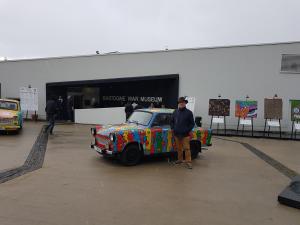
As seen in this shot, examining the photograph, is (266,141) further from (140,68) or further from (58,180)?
(58,180)

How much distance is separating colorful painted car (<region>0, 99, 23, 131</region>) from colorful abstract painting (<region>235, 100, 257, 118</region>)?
10350mm

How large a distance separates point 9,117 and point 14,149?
4.02 metres

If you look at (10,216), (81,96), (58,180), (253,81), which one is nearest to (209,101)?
(253,81)

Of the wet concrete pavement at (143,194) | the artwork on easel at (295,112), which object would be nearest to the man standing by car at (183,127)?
the wet concrete pavement at (143,194)

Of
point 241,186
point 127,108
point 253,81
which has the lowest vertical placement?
point 241,186

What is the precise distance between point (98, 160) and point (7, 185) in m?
3.01

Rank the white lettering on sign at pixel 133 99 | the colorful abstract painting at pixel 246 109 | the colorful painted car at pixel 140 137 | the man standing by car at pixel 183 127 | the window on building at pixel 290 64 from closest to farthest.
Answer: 1. the colorful painted car at pixel 140 137
2. the man standing by car at pixel 183 127
3. the colorful abstract painting at pixel 246 109
4. the window on building at pixel 290 64
5. the white lettering on sign at pixel 133 99

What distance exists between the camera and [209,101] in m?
17.2

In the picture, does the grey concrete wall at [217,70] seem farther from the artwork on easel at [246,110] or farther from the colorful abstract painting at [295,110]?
the artwork on easel at [246,110]

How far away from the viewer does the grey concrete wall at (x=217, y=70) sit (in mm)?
16922

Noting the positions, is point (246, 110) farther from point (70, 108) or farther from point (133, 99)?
point (70, 108)

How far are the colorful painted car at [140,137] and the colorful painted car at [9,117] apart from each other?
6.41 meters

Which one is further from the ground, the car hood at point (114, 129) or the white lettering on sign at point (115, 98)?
the white lettering on sign at point (115, 98)

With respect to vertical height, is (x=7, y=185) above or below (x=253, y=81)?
below
